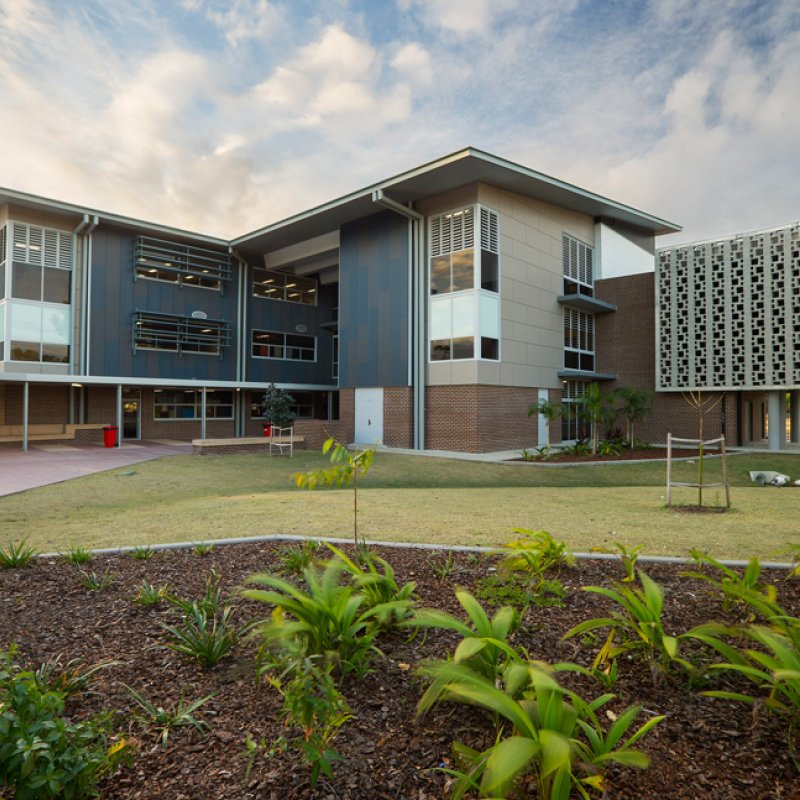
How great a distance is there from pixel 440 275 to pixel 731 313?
1298cm

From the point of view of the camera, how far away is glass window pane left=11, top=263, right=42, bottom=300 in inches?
904

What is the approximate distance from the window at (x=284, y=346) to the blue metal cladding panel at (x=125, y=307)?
348 centimetres

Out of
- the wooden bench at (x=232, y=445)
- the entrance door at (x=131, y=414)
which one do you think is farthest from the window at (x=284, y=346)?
the wooden bench at (x=232, y=445)

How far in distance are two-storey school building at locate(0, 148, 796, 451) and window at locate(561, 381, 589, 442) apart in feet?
0.67

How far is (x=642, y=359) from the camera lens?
25.7 m

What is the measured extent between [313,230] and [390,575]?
25.4 m

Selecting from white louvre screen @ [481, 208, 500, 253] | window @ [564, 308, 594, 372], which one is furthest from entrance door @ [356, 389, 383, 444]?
window @ [564, 308, 594, 372]

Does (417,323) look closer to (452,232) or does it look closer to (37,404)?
(452,232)

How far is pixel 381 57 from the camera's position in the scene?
47.3 feet

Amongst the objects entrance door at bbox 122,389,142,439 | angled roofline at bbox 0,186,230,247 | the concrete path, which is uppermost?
angled roofline at bbox 0,186,230,247

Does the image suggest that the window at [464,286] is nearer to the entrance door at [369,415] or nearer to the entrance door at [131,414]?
Answer: the entrance door at [369,415]

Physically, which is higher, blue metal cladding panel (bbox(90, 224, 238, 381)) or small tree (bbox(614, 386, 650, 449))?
blue metal cladding panel (bbox(90, 224, 238, 381))

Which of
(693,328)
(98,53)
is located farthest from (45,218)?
(693,328)

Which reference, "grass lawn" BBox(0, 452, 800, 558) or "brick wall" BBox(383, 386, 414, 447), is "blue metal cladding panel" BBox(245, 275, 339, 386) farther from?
"grass lawn" BBox(0, 452, 800, 558)
